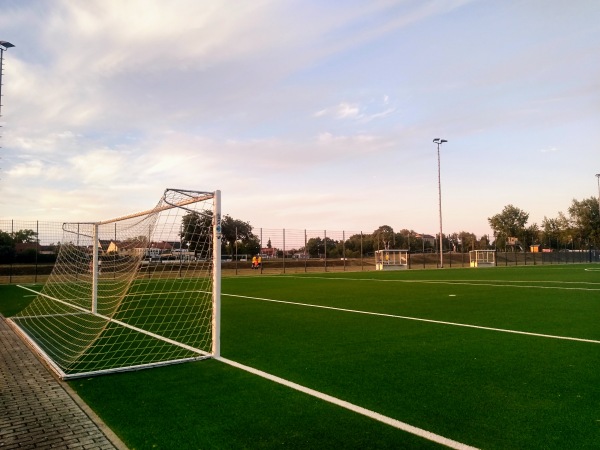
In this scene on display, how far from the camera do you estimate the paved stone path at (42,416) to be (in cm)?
333

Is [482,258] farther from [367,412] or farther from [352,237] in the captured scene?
[367,412]

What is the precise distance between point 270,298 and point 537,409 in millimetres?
10025

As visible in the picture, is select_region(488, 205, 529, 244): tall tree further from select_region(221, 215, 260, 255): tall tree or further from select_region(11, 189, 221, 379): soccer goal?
select_region(11, 189, 221, 379): soccer goal

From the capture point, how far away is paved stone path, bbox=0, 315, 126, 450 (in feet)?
10.9

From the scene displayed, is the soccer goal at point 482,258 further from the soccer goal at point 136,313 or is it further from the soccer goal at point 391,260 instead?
the soccer goal at point 136,313

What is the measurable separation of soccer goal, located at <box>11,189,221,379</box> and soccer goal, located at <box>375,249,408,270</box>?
25.7m

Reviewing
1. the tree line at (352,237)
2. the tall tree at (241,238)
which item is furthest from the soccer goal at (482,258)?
the tall tree at (241,238)

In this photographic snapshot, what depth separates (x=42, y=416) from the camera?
3.87 meters

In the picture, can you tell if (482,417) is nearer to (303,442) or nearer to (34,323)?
(303,442)

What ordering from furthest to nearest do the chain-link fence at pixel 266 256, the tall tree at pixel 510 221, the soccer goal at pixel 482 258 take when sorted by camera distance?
the tall tree at pixel 510 221 → the soccer goal at pixel 482 258 → the chain-link fence at pixel 266 256

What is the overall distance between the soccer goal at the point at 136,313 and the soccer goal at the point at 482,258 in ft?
115

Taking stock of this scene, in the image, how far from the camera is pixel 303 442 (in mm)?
3242

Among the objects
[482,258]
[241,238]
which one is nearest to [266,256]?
[241,238]

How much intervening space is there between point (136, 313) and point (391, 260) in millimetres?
29440
